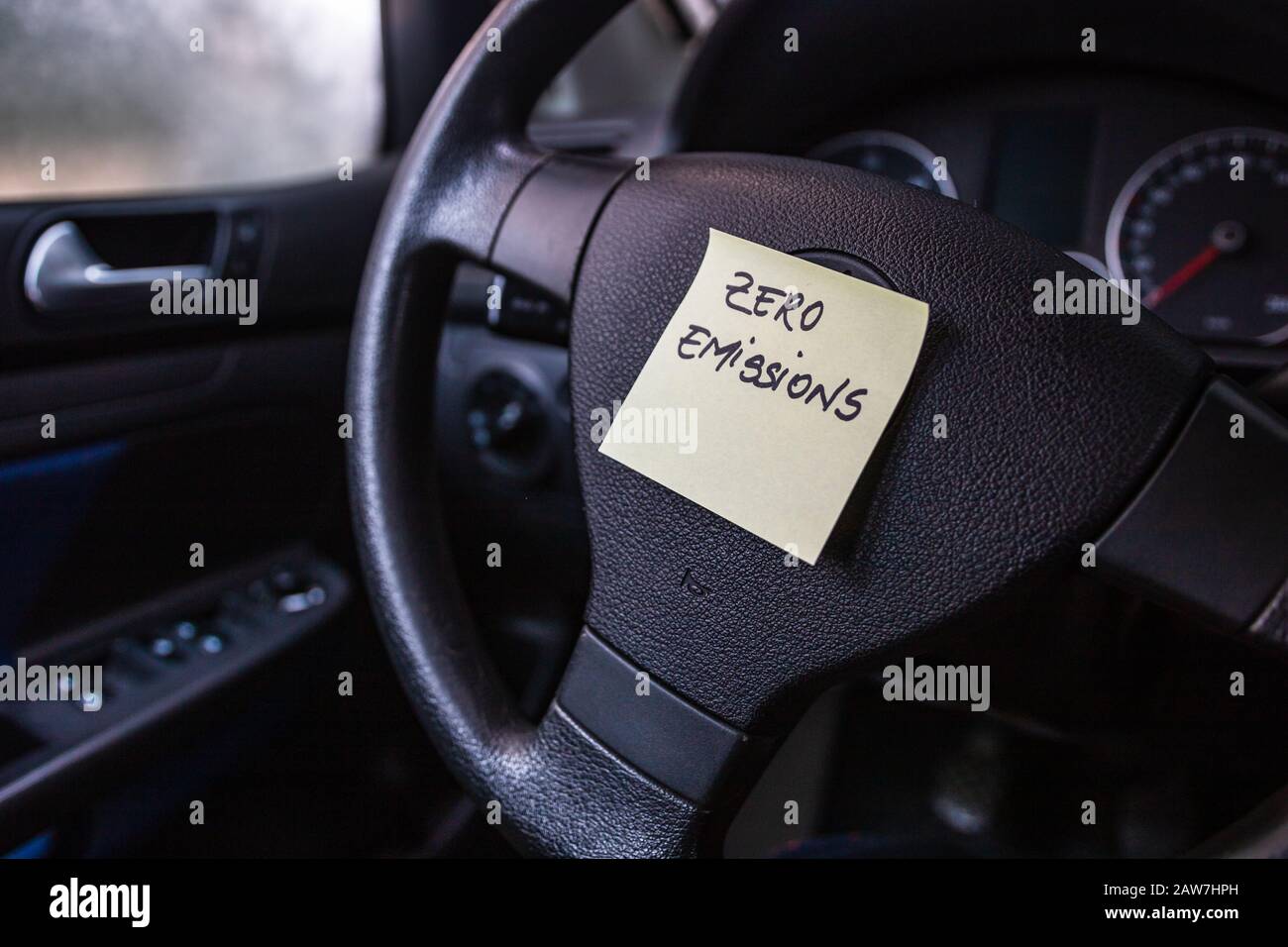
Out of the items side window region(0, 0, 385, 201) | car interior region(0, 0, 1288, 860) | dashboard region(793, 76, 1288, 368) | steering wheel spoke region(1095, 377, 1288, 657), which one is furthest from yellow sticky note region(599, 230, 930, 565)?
side window region(0, 0, 385, 201)

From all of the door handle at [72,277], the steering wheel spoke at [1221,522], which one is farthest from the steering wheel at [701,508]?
the door handle at [72,277]

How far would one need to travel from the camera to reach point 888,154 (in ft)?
3.70

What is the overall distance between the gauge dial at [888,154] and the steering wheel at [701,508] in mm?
470

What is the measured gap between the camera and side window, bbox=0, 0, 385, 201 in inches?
41.6

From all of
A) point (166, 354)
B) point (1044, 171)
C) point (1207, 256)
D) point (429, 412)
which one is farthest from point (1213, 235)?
point (166, 354)

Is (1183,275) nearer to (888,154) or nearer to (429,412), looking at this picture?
(888,154)

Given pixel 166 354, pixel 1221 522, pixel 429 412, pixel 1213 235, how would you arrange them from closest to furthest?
pixel 1221 522 < pixel 429 412 < pixel 1213 235 < pixel 166 354

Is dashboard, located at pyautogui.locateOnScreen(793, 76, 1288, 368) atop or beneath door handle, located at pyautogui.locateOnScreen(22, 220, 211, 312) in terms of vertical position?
atop

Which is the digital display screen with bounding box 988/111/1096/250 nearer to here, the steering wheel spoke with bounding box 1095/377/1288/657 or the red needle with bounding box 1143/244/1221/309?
the red needle with bounding box 1143/244/1221/309

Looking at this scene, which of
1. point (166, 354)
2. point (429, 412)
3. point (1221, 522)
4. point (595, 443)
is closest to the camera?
point (1221, 522)

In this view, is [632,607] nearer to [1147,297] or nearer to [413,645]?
[413,645]

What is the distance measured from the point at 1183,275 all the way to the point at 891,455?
580mm

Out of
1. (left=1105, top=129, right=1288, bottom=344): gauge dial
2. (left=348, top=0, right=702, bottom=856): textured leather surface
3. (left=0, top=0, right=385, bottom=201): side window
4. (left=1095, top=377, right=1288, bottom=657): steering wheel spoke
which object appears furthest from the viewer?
(left=0, top=0, right=385, bottom=201): side window

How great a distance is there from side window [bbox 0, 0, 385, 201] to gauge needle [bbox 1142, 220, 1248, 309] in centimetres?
90
